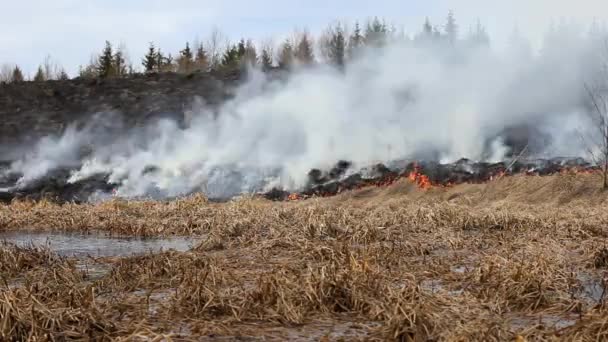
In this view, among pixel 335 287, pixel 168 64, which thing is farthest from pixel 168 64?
pixel 335 287

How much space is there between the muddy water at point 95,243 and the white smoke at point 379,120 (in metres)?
13.3

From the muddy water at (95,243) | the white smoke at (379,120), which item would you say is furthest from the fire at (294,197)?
the muddy water at (95,243)

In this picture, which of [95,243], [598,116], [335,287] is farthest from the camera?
[598,116]

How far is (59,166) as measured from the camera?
35.9 meters

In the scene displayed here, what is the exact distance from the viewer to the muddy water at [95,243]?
10.5 m

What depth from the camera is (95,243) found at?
12.0 meters

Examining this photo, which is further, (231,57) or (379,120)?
(231,57)

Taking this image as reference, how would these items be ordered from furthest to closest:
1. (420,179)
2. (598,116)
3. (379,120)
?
(379,120) → (598,116) → (420,179)

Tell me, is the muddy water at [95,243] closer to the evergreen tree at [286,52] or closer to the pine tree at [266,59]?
the pine tree at [266,59]

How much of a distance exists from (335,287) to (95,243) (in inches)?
301

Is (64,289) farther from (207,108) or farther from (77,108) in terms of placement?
(77,108)

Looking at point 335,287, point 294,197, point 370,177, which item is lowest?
point 294,197

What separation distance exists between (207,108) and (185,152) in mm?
7969

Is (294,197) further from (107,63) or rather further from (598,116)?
(107,63)
